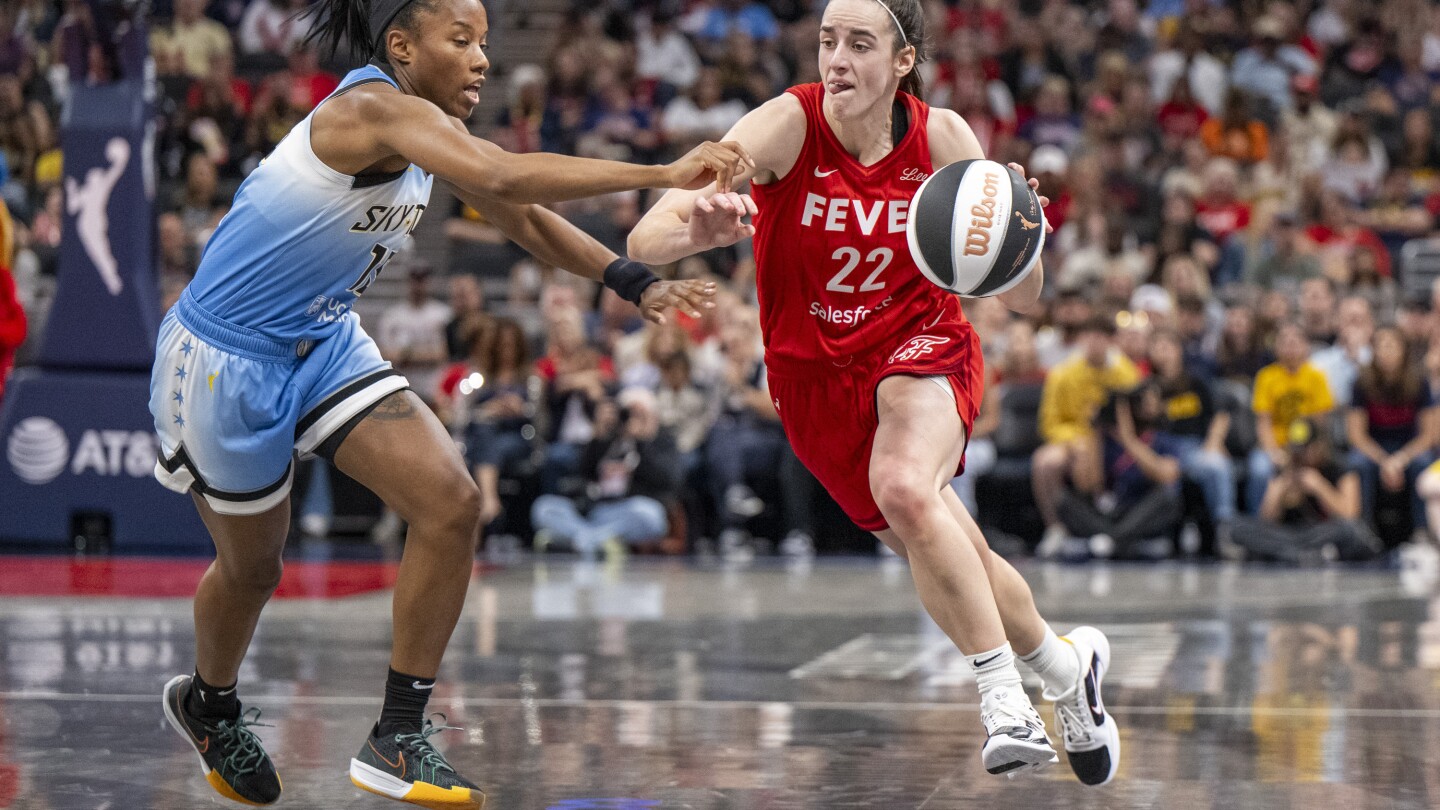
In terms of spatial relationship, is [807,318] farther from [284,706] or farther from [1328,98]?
[1328,98]

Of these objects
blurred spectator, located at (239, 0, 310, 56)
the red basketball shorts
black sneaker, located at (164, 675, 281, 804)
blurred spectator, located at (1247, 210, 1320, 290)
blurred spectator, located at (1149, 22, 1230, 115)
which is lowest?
black sneaker, located at (164, 675, 281, 804)

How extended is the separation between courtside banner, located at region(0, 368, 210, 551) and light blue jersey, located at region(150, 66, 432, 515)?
5.83 m

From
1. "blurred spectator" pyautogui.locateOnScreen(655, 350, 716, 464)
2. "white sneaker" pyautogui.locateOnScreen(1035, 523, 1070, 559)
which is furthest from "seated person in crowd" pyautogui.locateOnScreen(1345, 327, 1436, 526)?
"blurred spectator" pyautogui.locateOnScreen(655, 350, 716, 464)

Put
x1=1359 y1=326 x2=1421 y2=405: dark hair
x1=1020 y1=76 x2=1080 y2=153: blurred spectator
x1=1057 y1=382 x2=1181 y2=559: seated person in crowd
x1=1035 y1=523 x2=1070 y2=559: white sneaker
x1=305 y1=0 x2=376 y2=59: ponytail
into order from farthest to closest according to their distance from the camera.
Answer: x1=1020 y1=76 x2=1080 y2=153: blurred spectator
x1=1035 y1=523 x2=1070 y2=559: white sneaker
x1=1359 y1=326 x2=1421 y2=405: dark hair
x1=1057 y1=382 x2=1181 y2=559: seated person in crowd
x1=305 y1=0 x2=376 y2=59: ponytail

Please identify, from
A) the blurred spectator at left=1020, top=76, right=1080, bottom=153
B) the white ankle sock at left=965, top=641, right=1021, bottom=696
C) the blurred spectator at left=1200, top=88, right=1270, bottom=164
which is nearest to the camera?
the white ankle sock at left=965, top=641, right=1021, bottom=696

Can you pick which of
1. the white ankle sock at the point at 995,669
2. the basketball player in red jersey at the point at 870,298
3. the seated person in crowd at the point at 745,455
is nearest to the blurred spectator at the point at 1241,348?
the seated person in crowd at the point at 745,455

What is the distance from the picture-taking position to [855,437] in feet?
15.5

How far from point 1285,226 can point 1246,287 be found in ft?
1.74

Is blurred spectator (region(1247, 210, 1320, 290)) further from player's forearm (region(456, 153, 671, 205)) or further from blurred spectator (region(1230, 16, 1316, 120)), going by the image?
player's forearm (region(456, 153, 671, 205))

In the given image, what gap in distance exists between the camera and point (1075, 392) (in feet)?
37.3

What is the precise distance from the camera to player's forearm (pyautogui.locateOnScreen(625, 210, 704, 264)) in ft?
14.5

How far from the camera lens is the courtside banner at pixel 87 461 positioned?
9.82 metres

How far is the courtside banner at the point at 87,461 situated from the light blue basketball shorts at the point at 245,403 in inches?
228

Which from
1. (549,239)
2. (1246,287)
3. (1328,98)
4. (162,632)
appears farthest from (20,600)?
(1328,98)
